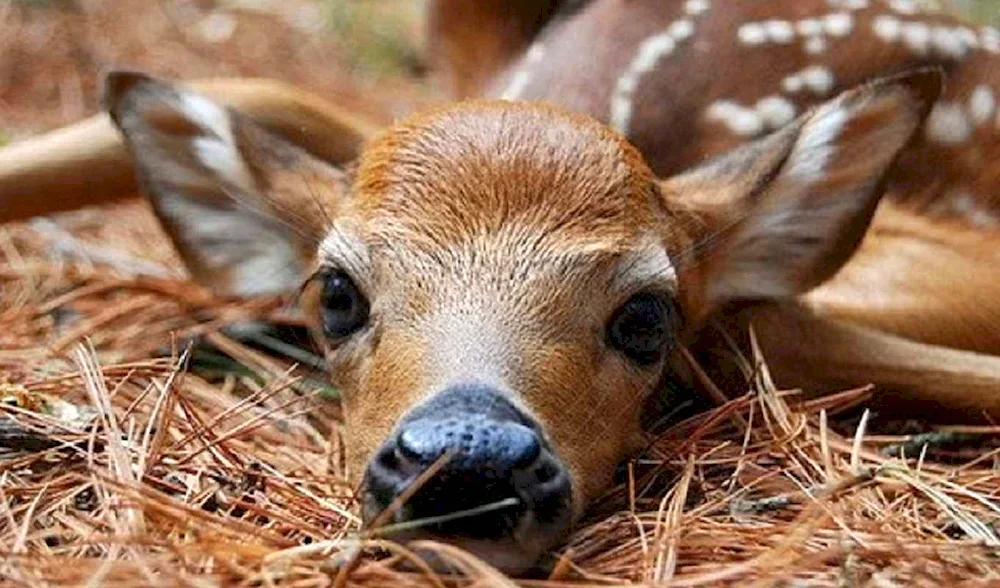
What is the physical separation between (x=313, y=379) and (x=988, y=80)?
1995 millimetres

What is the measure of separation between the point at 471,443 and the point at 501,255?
61 centimetres

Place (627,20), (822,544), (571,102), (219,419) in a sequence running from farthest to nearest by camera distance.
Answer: (627,20) → (571,102) → (219,419) → (822,544)

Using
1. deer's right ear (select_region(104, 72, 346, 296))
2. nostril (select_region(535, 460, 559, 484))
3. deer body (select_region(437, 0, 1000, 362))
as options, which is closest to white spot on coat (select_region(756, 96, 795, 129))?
deer body (select_region(437, 0, 1000, 362))

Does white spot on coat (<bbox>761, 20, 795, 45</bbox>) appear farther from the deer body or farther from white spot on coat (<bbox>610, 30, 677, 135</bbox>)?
white spot on coat (<bbox>610, 30, 677, 135</bbox>)

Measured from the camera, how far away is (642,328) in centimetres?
315

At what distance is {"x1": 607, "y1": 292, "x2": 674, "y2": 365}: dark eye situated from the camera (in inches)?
122

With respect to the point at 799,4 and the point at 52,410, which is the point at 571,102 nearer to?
the point at 799,4

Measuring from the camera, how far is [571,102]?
14.2 feet

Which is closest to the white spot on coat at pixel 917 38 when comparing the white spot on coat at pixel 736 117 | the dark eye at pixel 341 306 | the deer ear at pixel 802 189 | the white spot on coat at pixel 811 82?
the white spot on coat at pixel 811 82

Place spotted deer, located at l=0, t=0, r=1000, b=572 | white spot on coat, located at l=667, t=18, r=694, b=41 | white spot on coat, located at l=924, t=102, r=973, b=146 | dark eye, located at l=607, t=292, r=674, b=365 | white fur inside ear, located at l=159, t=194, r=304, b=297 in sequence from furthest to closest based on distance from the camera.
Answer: white spot on coat, located at l=667, t=18, r=694, b=41
white spot on coat, located at l=924, t=102, r=973, b=146
white fur inside ear, located at l=159, t=194, r=304, b=297
dark eye, located at l=607, t=292, r=674, b=365
spotted deer, located at l=0, t=0, r=1000, b=572

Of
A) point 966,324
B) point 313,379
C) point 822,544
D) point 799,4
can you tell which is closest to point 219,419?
point 313,379

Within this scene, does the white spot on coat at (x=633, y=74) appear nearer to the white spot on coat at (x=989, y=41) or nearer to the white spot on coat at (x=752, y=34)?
the white spot on coat at (x=752, y=34)

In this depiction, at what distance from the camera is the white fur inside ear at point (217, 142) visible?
3738 mm

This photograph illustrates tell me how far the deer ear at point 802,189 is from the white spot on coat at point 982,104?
82cm
